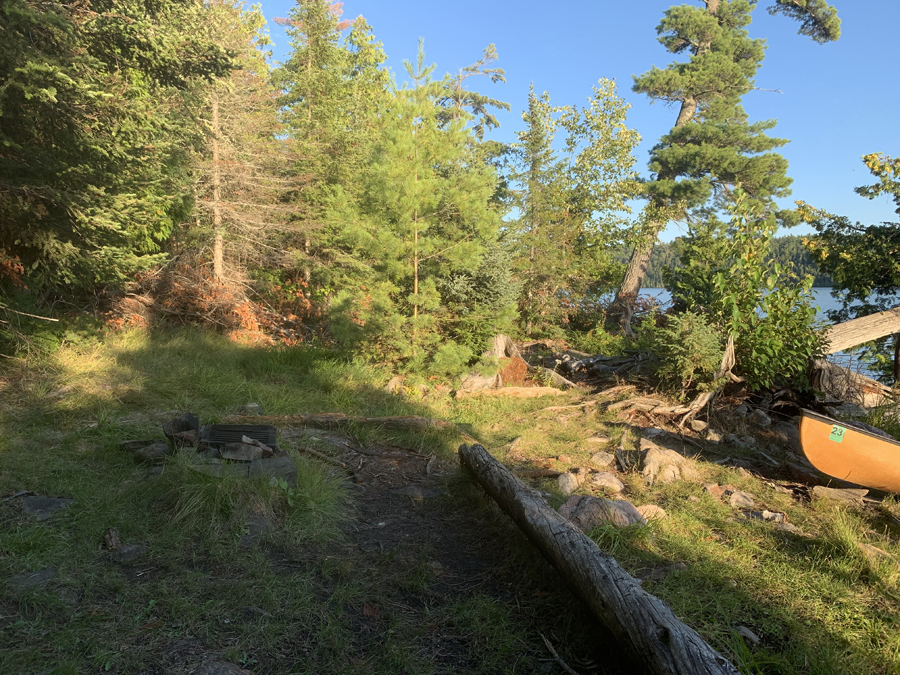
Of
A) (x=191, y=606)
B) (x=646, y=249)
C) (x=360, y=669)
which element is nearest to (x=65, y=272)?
(x=191, y=606)

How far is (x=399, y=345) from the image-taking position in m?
8.62

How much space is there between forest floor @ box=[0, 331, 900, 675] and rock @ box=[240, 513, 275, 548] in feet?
0.11

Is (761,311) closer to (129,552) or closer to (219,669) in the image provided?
(219,669)

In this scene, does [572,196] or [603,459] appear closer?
[603,459]

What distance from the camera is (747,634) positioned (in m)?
2.95

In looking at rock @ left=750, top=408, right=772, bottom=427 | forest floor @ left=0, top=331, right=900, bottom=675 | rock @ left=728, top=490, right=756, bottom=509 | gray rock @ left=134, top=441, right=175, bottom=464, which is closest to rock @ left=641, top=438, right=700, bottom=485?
forest floor @ left=0, top=331, right=900, bottom=675

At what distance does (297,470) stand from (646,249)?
633 inches

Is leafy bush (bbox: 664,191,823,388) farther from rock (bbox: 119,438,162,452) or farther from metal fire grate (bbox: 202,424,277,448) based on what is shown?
rock (bbox: 119,438,162,452)

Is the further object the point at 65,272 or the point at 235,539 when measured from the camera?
the point at 65,272

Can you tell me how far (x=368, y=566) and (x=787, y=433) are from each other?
6529mm

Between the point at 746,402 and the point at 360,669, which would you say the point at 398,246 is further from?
the point at 360,669

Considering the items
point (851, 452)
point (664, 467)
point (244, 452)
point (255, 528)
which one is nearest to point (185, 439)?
point (244, 452)

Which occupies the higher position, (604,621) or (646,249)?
(646,249)

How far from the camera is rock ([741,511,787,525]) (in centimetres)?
466
